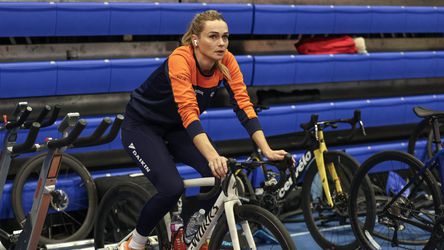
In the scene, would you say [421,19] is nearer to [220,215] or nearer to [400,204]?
[400,204]

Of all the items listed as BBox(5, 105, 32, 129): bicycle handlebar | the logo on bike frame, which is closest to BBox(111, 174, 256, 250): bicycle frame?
BBox(5, 105, 32, 129): bicycle handlebar

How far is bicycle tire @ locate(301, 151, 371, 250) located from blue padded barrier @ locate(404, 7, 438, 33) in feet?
10.2

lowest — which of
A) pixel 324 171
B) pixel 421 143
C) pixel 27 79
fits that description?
pixel 421 143

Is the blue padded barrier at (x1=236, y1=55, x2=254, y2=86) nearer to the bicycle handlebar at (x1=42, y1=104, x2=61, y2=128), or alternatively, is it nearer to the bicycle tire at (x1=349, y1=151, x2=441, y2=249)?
the bicycle tire at (x1=349, y1=151, x2=441, y2=249)

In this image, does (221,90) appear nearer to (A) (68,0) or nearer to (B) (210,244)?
(A) (68,0)

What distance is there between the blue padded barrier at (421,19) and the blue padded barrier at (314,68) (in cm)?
129

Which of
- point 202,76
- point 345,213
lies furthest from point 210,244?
point 345,213

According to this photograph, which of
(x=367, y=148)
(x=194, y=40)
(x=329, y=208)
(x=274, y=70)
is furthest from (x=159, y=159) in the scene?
(x=367, y=148)

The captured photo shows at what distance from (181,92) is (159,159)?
1.42 feet

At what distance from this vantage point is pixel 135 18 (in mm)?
6949

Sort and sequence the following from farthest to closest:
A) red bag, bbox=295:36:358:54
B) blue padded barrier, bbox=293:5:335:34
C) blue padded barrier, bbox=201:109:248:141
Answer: red bag, bbox=295:36:358:54 < blue padded barrier, bbox=293:5:335:34 < blue padded barrier, bbox=201:109:248:141

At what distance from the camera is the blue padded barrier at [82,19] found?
A: 6.60m

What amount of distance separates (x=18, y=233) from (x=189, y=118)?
161 centimetres

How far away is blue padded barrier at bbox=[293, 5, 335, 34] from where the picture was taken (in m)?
7.91
